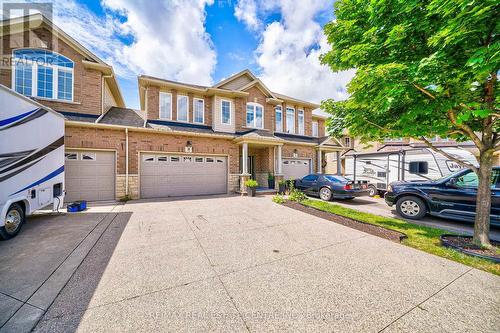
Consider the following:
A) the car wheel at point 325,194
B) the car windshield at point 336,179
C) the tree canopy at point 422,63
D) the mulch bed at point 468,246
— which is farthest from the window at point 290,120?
the mulch bed at point 468,246

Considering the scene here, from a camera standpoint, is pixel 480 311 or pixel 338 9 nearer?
pixel 480 311

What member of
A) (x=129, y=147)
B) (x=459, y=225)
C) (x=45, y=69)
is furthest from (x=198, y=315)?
(x=45, y=69)

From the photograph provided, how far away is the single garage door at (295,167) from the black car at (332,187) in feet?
9.73

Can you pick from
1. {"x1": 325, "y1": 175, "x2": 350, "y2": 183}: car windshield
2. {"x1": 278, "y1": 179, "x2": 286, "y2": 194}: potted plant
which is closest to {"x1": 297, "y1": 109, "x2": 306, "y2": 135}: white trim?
{"x1": 278, "y1": 179, "x2": 286, "y2": 194}: potted plant

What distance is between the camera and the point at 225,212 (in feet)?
23.5

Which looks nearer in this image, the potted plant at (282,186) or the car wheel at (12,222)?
the car wheel at (12,222)

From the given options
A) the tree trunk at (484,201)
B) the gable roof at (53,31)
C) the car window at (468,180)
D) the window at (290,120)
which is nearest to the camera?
the tree trunk at (484,201)

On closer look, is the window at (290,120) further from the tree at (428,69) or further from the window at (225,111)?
the tree at (428,69)

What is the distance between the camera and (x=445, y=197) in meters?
5.85

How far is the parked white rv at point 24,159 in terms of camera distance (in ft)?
14.2

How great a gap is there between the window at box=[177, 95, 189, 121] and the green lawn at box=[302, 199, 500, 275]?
9.94m

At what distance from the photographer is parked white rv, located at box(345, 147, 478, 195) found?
372 inches

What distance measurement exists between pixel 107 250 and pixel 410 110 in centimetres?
716

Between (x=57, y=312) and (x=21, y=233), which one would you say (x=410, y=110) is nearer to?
(x=57, y=312)
